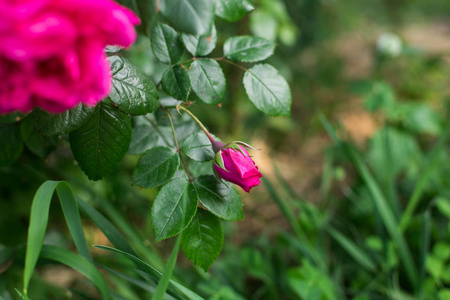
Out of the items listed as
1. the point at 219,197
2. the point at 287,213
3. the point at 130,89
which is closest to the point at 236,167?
the point at 219,197

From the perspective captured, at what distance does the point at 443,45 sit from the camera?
2.26m

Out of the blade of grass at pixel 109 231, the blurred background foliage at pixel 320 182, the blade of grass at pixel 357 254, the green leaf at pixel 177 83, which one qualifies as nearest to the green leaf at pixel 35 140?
the blurred background foliage at pixel 320 182

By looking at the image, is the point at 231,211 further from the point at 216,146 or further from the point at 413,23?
the point at 413,23

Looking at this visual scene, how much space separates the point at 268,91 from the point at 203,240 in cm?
24

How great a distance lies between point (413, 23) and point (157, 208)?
107 inches

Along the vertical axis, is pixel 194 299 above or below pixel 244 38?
below

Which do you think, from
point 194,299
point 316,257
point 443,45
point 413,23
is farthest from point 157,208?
point 413,23

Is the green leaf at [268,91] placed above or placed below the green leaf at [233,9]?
A: below

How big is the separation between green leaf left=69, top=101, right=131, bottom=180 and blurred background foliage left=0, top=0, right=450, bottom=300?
157 millimetres

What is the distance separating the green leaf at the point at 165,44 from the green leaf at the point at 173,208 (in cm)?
18

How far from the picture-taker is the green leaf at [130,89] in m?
0.47

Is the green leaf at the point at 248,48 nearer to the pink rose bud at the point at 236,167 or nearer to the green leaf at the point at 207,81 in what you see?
the green leaf at the point at 207,81

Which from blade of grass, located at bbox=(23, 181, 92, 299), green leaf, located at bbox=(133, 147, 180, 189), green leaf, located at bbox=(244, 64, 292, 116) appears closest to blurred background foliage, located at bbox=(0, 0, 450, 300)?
blade of grass, located at bbox=(23, 181, 92, 299)

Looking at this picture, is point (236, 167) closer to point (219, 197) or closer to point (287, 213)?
point (219, 197)
